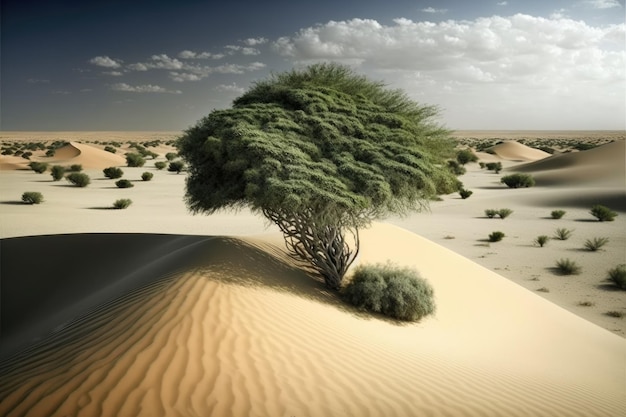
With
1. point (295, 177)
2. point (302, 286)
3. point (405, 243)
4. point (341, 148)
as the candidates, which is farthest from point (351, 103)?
point (405, 243)

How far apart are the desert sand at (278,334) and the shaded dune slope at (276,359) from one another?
0.08 feet

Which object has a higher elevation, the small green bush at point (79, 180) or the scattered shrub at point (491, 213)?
the small green bush at point (79, 180)

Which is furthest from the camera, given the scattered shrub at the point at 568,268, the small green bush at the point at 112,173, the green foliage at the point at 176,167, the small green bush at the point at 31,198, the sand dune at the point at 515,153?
the sand dune at the point at 515,153

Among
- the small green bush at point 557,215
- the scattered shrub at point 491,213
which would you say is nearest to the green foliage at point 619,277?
the small green bush at point 557,215

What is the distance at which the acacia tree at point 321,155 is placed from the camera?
25.2ft

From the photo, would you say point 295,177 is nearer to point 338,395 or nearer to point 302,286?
point 302,286

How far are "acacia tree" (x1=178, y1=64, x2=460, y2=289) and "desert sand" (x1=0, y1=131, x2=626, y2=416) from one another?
147 centimetres

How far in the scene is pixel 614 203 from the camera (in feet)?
79.6

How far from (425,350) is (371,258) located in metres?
5.52

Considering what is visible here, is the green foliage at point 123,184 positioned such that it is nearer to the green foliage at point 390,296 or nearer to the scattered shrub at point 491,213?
the scattered shrub at point 491,213

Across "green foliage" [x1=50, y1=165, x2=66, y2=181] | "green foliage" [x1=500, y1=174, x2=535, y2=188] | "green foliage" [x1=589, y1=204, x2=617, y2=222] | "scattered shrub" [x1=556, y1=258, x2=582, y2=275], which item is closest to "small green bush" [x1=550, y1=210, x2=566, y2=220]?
"green foliage" [x1=589, y1=204, x2=617, y2=222]

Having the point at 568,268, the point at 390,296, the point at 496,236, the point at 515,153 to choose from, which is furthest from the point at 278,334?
the point at 515,153

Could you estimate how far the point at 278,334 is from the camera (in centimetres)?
571

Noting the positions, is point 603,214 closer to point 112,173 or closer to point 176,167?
point 176,167
